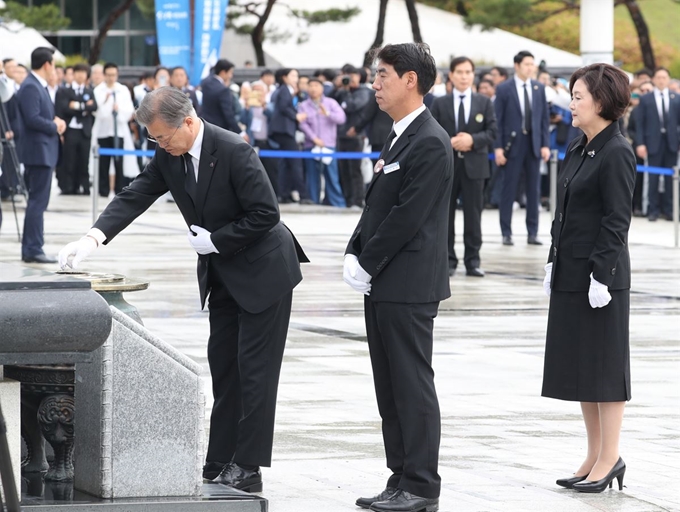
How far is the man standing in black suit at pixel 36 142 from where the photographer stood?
1459 centimetres

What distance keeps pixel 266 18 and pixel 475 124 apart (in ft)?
102

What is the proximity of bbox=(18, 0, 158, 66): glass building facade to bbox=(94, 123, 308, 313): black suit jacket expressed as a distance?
45.3m

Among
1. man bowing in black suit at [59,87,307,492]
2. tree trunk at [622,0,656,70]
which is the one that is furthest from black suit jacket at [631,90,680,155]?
tree trunk at [622,0,656,70]

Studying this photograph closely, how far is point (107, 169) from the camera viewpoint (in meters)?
24.6

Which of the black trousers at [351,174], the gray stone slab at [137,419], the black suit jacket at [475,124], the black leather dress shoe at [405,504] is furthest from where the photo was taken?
the black trousers at [351,174]

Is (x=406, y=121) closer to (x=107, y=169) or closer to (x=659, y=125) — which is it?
(x=659, y=125)

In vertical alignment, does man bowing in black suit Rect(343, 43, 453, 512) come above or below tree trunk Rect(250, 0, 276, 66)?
below

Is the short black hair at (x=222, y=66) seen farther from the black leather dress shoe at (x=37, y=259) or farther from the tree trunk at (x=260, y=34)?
the tree trunk at (x=260, y=34)

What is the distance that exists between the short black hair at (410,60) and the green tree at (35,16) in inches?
1279

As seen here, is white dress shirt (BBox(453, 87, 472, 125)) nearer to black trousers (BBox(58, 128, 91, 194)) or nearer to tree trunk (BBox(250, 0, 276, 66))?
black trousers (BBox(58, 128, 91, 194))

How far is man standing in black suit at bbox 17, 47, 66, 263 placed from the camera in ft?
47.9

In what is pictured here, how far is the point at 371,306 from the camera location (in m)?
6.11

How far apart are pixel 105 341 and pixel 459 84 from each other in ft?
31.1

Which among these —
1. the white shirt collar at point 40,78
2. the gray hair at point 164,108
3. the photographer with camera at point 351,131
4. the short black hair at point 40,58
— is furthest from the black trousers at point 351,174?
the gray hair at point 164,108
